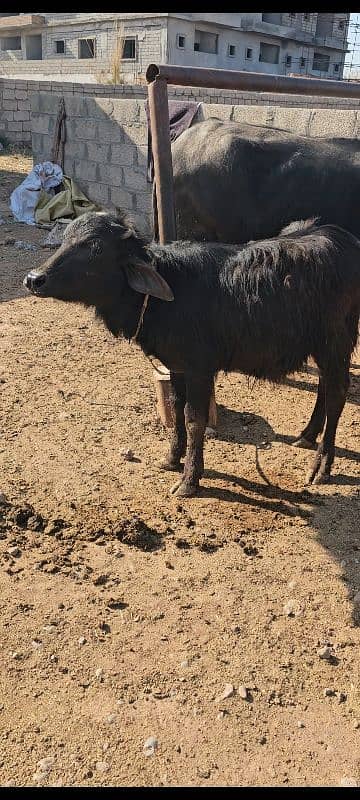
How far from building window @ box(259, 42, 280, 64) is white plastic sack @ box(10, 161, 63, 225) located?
3681 centimetres

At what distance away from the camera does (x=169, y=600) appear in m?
2.95

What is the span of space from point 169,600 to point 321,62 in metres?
51.3

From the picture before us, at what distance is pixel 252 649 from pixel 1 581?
1145 mm

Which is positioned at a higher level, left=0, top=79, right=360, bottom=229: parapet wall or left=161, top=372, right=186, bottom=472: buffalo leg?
left=0, top=79, right=360, bottom=229: parapet wall

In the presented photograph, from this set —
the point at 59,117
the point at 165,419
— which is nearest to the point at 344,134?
the point at 165,419

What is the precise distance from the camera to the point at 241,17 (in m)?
38.8

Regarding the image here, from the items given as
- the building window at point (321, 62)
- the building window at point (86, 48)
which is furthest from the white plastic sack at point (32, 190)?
the building window at point (321, 62)

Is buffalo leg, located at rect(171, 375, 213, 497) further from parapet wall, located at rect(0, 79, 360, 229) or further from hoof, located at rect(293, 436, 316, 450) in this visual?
parapet wall, located at rect(0, 79, 360, 229)

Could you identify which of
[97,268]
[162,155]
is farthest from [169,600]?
[162,155]

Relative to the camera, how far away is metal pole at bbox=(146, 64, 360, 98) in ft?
12.6

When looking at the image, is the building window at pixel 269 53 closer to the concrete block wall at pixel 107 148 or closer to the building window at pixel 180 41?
the building window at pixel 180 41

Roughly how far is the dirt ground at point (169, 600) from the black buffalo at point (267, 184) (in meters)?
1.47

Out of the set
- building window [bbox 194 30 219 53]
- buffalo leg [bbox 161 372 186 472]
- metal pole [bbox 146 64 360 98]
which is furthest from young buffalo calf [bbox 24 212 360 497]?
building window [bbox 194 30 219 53]

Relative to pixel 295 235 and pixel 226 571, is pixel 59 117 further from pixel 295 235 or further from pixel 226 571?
pixel 226 571
